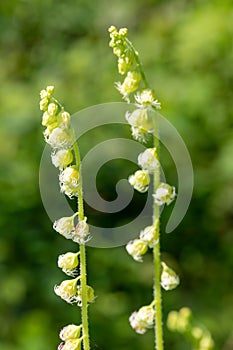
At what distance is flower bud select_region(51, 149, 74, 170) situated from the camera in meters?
0.72

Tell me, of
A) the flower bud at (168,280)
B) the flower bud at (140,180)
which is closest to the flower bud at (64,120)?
the flower bud at (140,180)

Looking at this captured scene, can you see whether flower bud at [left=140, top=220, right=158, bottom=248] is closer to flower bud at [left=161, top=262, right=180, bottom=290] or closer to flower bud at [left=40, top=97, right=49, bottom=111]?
flower bud at [left=161, top=262, right=180, bottom=290]

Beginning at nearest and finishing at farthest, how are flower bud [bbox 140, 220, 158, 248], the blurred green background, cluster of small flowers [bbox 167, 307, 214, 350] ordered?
1. flower bud [bbox 140, 220, 158, 248]
2. cluster of small flowers [bbox 167, 307, 214, 350]
3. the blurred green background

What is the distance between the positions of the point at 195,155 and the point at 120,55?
238cm

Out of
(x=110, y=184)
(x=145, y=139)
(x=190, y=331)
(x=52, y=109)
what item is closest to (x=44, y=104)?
(x=52, y=109)

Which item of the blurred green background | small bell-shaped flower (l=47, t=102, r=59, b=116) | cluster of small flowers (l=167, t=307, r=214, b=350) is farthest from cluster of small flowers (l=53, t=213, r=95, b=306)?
the blurred green background

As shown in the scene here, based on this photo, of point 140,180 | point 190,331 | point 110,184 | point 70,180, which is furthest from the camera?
point 110,184

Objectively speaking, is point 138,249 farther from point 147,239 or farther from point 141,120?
point 141,120

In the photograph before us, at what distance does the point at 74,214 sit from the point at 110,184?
7.35 ft

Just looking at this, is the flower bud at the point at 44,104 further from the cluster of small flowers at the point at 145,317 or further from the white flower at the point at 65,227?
the cluster of small flowers at the point at 145,317

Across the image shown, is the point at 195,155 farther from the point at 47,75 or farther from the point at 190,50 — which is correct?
the point at 47,75

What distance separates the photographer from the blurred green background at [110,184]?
2.81 meters

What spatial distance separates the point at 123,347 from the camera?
9.29 ft

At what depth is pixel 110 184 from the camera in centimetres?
294
